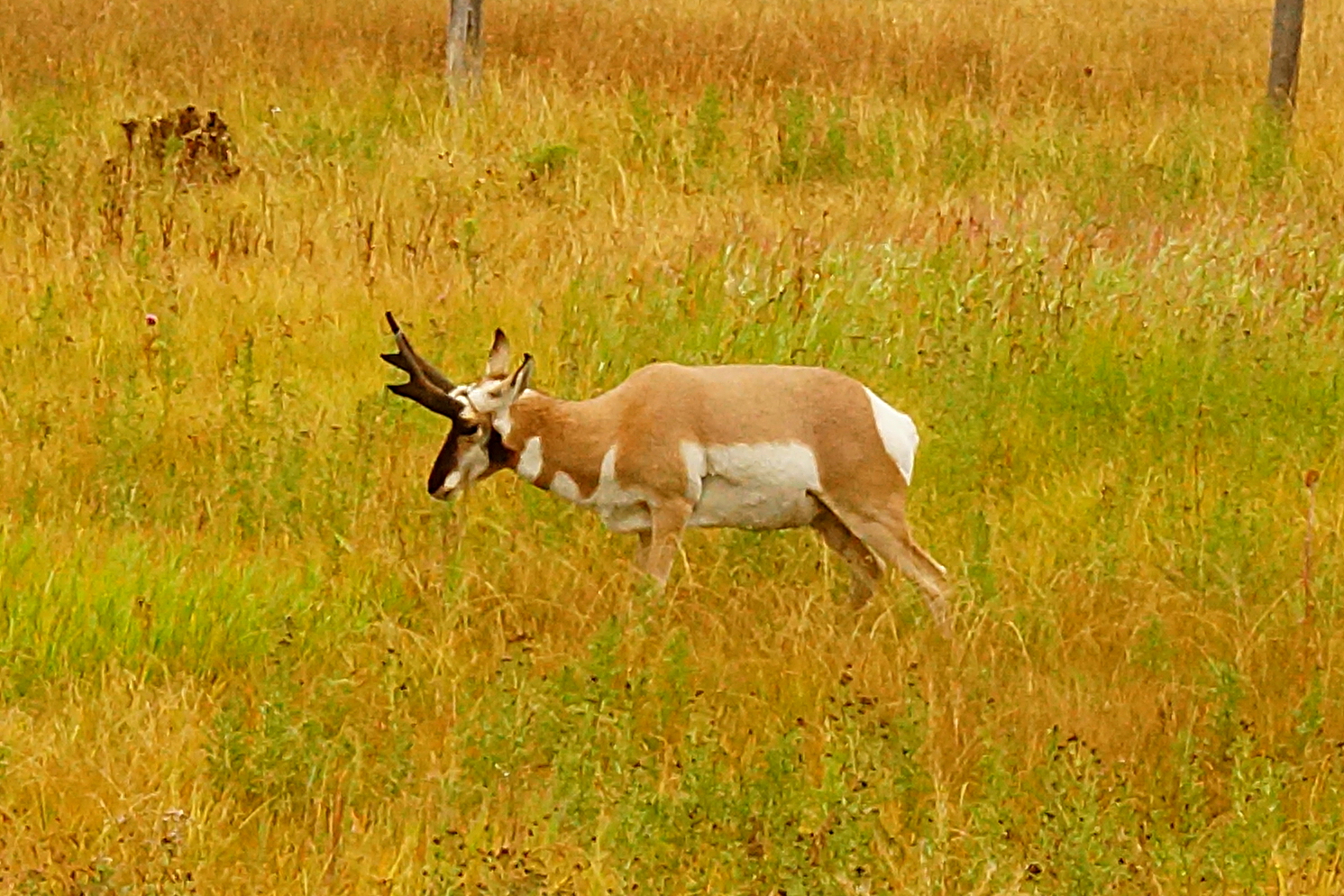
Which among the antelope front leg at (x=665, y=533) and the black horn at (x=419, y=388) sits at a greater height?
the black horn at (x=419, y=388)

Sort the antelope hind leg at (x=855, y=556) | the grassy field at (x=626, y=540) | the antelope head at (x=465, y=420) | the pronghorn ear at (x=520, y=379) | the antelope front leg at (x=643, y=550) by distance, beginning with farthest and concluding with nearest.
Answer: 1. the antelope hind leg at (x=855, y=556)
2. the antelope front leg at (x=643, y=550)
3. the antelope head at (x=465, y=420)
4. the pronghorn ear at (x=520, y=379)
5. the grassy field at (x=626, y=540)

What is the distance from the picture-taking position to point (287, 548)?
633cm

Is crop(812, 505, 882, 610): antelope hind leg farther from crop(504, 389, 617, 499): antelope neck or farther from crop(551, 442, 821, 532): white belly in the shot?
crop(504, 389, 617, 499): antelope neck

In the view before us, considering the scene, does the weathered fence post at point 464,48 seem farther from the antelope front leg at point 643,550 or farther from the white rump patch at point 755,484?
the white rump patch at point 755,484

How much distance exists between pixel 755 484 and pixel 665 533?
0.99 ft

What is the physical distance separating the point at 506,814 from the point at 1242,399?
13.3 ft

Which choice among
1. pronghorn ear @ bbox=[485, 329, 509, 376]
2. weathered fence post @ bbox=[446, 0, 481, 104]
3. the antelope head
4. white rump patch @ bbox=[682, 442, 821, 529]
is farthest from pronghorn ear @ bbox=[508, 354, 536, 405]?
weathered fence post @ bbox=[446, 0, 481, 104]

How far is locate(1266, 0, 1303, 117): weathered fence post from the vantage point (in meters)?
13.3

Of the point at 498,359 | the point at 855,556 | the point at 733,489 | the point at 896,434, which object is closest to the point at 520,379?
the point at 498,359

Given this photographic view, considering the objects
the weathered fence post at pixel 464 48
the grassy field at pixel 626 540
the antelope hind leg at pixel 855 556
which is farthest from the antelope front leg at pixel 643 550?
the weathered fence post at pixel 464 48

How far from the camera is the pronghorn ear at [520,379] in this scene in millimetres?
5863

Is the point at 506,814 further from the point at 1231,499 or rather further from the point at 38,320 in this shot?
the point at 38,320

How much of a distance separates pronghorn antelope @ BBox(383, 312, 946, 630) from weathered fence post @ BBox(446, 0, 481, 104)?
739 centimetres

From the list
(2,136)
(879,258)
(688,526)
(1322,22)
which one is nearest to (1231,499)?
(688,526)
